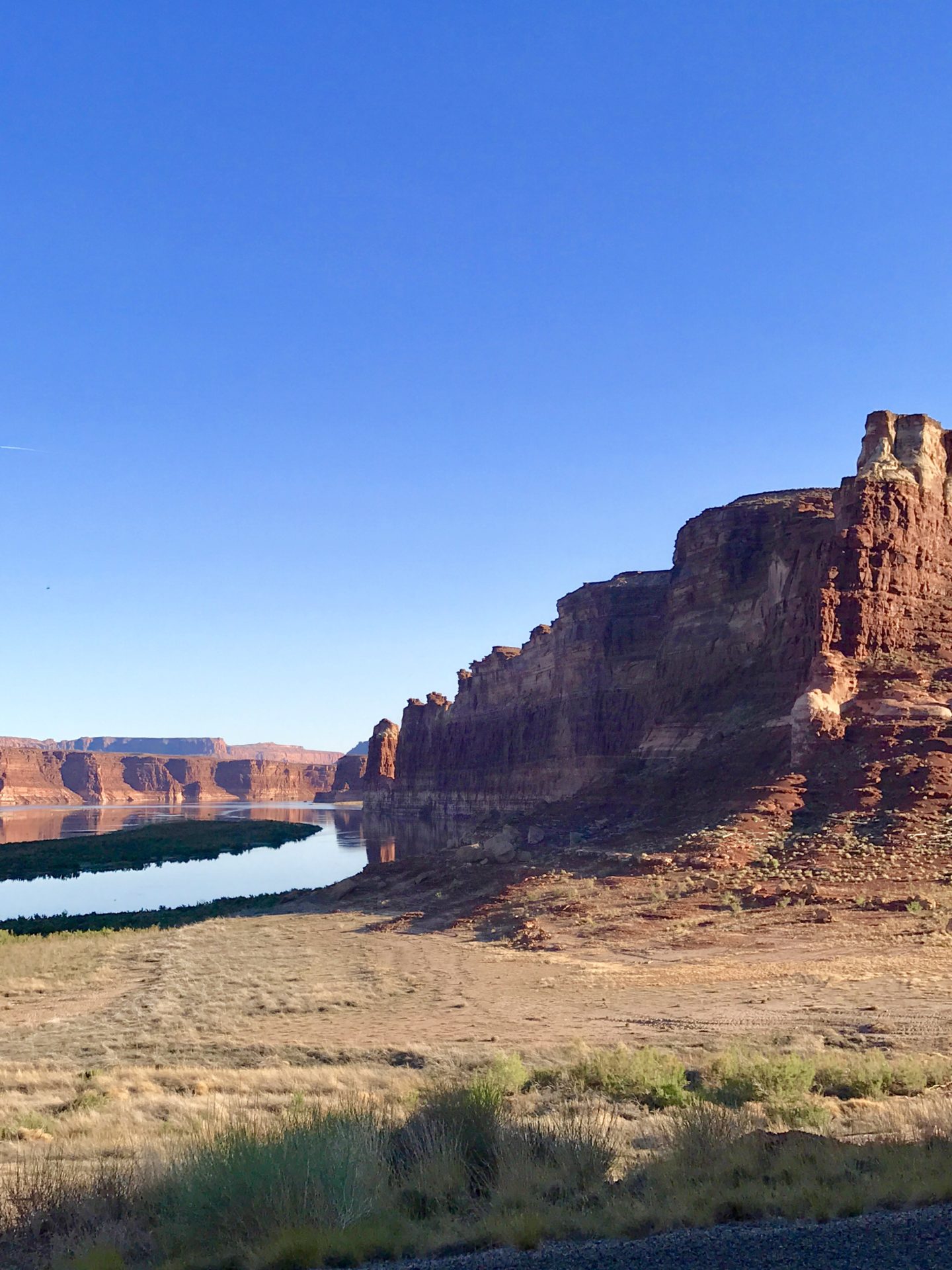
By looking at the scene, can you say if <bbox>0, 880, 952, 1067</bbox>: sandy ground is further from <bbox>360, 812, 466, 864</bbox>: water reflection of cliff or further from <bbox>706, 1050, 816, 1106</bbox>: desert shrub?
<bbox>360, 812, 466, 864</bbox>: water reflection of cliff

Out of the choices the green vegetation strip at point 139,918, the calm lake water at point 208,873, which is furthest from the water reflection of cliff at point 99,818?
the green vegetation strip at point 139,918

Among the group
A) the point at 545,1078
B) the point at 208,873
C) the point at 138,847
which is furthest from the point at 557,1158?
the point at 138,847

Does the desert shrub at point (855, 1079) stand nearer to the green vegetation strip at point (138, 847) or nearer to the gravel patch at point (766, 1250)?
the gravel patch at point (766, 1250)

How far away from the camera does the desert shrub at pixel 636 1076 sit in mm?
10961

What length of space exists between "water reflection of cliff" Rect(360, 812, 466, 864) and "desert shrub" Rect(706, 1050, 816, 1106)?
143 ft

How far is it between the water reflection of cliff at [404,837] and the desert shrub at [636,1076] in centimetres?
4257

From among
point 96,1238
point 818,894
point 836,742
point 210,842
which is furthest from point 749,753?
point 210,842

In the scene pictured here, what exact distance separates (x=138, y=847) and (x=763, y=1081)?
242 feet

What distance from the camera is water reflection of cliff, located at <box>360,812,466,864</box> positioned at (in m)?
70.9

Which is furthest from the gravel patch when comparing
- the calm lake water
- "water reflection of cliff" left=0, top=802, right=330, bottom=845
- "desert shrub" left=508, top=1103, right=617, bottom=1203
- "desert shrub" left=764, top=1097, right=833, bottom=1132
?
"water reflection of cliff" left=0, top=802, right=330, bottom=845

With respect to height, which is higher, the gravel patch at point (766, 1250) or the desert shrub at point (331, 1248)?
the gravel patch at point (766, 1250)

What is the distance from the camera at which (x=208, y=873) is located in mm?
61750

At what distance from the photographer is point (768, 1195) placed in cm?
686

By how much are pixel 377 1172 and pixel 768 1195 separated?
2.88 m
